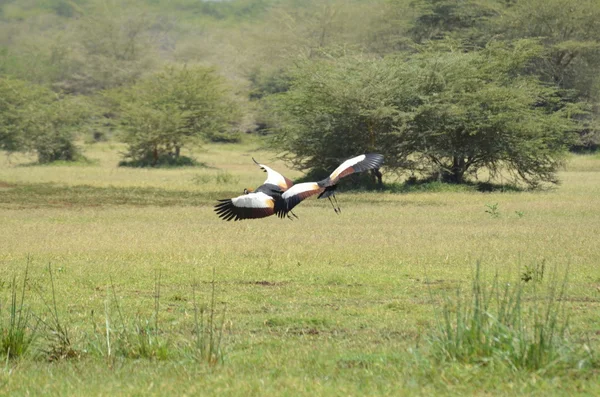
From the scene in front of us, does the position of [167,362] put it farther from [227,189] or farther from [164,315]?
[227,189]

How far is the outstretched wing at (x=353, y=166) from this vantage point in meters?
9.07

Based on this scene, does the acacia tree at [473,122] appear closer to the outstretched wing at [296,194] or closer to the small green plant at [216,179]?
the small green plant at [216,179]

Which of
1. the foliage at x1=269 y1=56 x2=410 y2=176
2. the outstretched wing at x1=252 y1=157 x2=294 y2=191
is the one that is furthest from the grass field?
the foliage at x1=269 y1=56 x2=410 y2=176

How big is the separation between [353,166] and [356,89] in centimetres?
1840

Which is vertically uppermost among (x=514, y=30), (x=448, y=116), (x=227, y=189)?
(x=514, y=30)

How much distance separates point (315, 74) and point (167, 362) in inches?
A: 906

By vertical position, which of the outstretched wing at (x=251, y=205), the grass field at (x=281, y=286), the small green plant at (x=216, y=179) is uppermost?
the outstretched wing at (x=251, y=205)

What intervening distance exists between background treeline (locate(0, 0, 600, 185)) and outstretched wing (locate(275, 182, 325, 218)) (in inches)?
732

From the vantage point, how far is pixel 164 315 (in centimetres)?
923

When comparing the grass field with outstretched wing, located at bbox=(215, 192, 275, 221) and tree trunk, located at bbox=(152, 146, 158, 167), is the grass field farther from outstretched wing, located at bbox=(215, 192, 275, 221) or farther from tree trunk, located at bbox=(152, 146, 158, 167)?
tree trunk, located at bbox=(152, 146, 158, 167)

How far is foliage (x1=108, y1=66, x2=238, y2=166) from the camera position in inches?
1689

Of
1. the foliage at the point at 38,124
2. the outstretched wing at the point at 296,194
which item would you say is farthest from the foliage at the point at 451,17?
the outstretched wing at the point at 296,194

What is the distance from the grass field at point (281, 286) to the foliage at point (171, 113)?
51.0 feet

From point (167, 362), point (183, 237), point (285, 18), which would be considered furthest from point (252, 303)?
point (285, 18)
